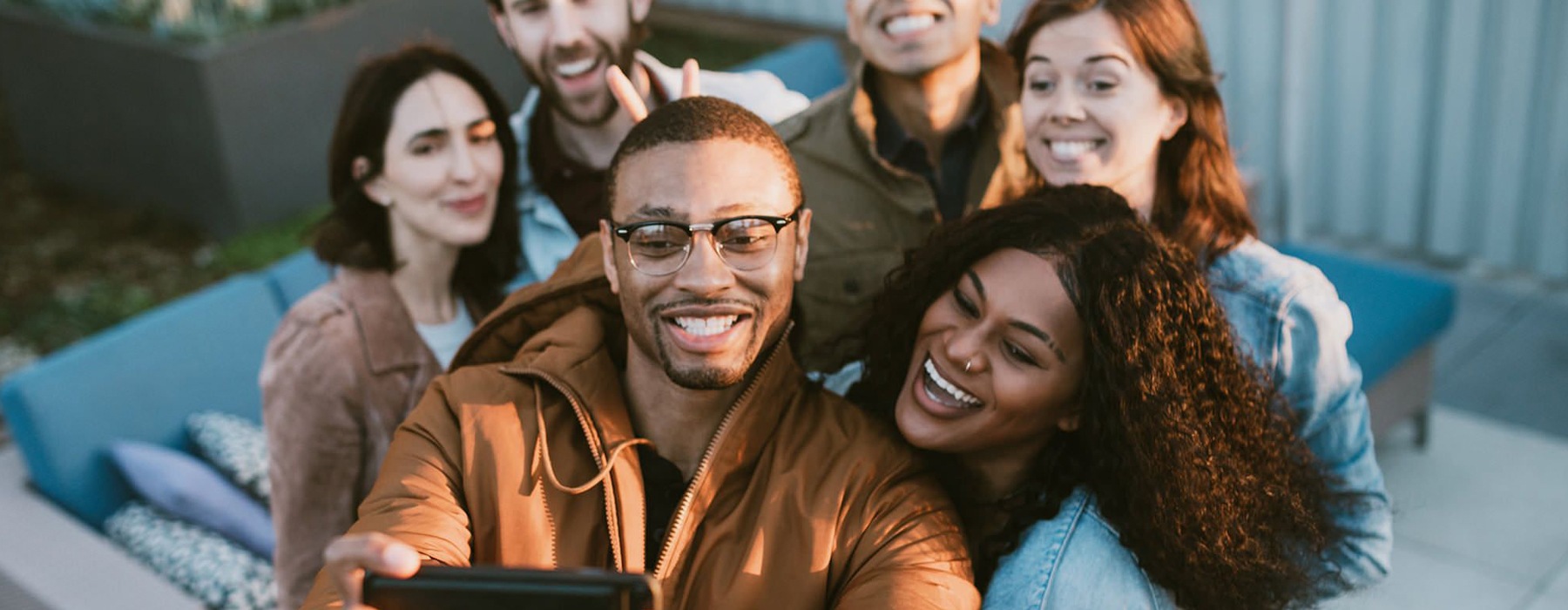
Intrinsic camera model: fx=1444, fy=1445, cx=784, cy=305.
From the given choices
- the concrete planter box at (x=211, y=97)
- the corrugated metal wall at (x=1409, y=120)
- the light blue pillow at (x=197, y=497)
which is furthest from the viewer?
the concrete planter box at (x=211, y=97)

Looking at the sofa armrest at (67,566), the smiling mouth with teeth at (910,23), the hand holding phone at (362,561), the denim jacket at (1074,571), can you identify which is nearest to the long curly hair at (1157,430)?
the denim jacket at (1074,571)

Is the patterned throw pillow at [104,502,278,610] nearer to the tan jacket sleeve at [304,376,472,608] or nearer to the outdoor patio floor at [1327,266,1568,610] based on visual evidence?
the tan jacket sleeve at [304,376,472,608]

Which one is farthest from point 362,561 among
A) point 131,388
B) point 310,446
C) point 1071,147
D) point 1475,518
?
point 1475,518

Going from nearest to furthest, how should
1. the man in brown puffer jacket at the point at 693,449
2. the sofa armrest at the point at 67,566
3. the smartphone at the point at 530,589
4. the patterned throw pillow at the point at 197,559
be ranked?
the smartphone at the point at 530,589 → the man in brown puffer jacket at the point at 693,449 → the sofa armrest at the point at 67,566 → the patterned throw pillow at the point at 197,559

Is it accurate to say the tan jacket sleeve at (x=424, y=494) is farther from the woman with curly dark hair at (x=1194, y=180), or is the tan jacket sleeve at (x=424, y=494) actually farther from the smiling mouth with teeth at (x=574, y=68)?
the woman with curly dark hair at (x=1194, y=180)

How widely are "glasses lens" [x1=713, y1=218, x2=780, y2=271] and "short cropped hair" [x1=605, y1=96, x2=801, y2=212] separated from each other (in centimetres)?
11

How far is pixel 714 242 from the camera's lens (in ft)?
7.38

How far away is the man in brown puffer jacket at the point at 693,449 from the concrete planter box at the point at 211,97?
4893 millimetres

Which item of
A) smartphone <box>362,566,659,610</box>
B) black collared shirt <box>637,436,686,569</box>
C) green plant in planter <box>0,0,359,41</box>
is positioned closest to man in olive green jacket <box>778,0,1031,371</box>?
black collared shirt <box>637,436,686,569</box>

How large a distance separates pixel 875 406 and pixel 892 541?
44 cm

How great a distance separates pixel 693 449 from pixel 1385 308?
123 inches

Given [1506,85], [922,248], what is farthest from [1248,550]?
[1506,85]

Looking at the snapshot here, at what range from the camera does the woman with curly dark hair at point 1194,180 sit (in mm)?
2639

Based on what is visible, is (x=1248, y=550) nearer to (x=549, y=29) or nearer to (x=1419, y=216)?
(x=549, y=29)
